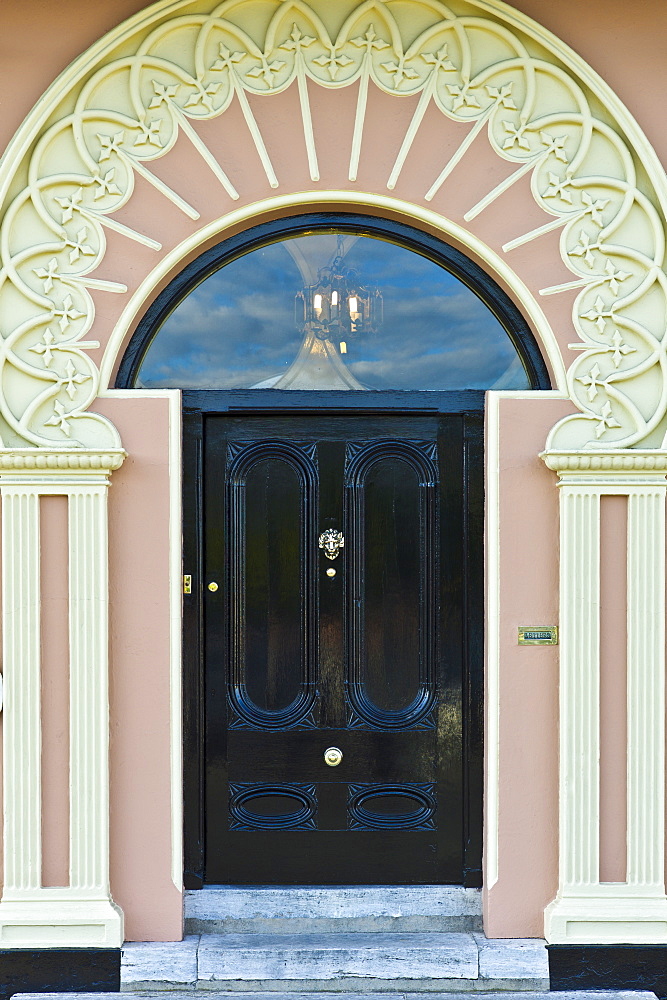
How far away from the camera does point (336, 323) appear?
404 centimetres

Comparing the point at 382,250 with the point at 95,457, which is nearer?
the point at 95,457

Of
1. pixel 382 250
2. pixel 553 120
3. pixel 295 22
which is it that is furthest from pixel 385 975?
pixel 295 22

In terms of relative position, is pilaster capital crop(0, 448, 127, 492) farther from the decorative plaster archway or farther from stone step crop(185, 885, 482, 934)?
stone step crop(185, 885, 482, 934)

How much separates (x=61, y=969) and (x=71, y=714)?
1109mm

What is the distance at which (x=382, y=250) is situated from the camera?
404 cm

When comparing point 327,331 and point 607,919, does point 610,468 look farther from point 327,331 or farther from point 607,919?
point 607,919

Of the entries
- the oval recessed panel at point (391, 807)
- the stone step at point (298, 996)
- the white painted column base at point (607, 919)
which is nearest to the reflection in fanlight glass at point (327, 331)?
the oval recessed panel at point (391, 807)

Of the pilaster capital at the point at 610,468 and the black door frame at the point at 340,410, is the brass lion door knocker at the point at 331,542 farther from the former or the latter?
the pilaster capital at the point at 610,468

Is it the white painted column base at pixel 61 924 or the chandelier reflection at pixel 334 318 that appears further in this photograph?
the chandelier reflection at pixel 334 318

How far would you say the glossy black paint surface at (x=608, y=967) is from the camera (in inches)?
147

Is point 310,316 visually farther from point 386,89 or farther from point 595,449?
point 595,449

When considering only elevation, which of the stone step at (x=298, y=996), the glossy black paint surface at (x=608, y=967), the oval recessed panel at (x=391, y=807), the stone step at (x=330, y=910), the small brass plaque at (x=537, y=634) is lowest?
the stone step at (x=298, y=996)

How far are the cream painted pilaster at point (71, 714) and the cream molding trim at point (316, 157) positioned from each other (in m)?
0.29

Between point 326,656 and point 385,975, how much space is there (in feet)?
4.55
